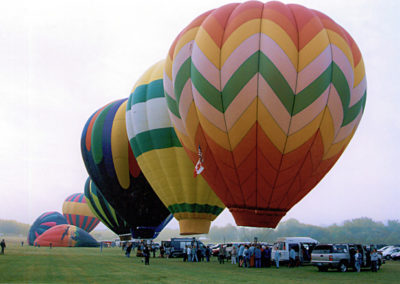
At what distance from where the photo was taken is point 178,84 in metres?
18.6

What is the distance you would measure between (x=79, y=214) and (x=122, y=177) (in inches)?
1307

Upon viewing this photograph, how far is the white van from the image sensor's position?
1888 cm

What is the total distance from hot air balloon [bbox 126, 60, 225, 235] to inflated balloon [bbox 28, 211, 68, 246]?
38750 millimetres

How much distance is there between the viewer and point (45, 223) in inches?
2351

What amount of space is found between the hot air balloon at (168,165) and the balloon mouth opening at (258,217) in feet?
20.0

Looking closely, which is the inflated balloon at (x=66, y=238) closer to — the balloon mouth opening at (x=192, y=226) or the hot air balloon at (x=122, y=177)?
the hot air balloon at (x=122, y=177)

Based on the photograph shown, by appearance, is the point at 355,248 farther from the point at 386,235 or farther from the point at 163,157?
the point at 386,235

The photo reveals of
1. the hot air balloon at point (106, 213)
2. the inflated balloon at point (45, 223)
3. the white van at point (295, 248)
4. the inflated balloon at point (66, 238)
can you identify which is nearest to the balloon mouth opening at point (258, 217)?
the white van at point (295, 248)

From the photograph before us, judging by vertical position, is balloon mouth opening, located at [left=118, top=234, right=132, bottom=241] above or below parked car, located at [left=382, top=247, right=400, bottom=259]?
above

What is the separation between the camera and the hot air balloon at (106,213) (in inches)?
1422

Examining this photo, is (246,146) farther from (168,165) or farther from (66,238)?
(66,238)

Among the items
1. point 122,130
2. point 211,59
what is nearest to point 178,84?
point 211,59

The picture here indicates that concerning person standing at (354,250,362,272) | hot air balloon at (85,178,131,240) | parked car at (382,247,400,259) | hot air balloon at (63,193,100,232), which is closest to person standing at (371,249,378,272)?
person standing at (354,250,362,272)

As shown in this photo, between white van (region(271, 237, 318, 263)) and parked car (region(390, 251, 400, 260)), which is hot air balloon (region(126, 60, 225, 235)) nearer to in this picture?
white van (region(271, 237, 318, 263))
